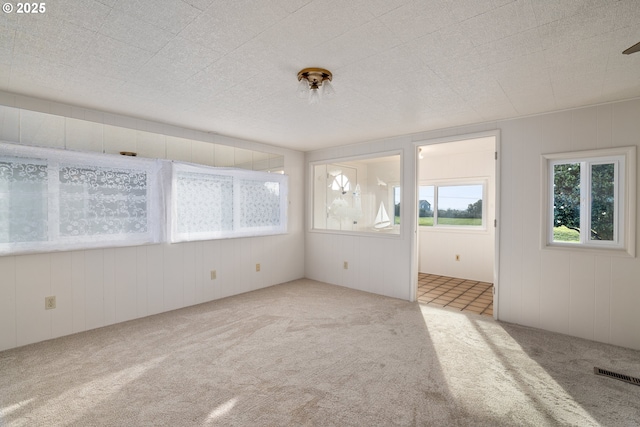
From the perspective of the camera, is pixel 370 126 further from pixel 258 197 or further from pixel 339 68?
pixel 258 197

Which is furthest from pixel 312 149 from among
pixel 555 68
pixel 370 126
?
pixel 555 68

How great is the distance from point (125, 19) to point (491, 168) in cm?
560

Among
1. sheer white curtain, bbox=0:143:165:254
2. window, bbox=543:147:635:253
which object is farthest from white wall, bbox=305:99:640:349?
sheer white curtain, bbox=0:143:165:254

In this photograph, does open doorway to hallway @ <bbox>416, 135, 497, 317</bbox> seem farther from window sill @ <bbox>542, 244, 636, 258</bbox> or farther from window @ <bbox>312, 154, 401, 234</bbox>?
window sill @ <bbox>542, 244, 636, 258</bbox>

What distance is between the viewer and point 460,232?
18.8 feet

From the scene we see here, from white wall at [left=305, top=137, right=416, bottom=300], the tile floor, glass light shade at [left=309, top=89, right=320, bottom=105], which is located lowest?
the tile floor

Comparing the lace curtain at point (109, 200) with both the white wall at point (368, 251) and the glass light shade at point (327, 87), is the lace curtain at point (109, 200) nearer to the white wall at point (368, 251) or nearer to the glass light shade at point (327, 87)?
the white wall at point (368, 251)

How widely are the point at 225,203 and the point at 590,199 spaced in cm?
424

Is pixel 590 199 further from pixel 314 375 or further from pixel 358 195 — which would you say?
pixel 314 375

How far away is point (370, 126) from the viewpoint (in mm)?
3766

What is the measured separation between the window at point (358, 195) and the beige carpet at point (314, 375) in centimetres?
165

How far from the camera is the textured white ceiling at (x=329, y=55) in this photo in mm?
1571

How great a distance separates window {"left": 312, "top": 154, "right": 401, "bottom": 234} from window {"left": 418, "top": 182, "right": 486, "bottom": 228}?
1.16 meters

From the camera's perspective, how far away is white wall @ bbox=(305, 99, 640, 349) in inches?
111
